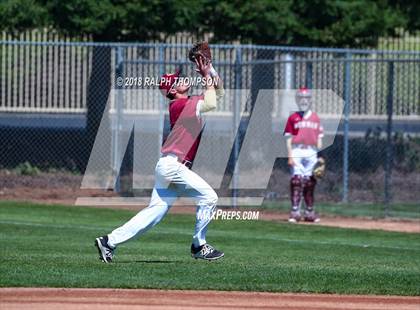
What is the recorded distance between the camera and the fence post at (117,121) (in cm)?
2186

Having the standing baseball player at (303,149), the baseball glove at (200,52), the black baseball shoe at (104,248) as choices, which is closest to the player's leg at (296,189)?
the standing baseball player at (303,149)

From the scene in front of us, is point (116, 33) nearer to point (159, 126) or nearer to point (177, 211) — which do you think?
point (159, 126)

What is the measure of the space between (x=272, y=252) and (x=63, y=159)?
33.0ft

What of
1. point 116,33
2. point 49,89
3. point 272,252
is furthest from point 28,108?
point 272,252

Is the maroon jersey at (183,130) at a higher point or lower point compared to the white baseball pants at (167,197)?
higher

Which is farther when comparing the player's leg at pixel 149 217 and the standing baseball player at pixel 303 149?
the standing baseball player at pixel 303 149

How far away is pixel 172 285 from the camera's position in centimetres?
1048

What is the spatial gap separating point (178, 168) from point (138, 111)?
13.5m

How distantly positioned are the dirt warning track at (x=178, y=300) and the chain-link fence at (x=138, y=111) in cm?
1078

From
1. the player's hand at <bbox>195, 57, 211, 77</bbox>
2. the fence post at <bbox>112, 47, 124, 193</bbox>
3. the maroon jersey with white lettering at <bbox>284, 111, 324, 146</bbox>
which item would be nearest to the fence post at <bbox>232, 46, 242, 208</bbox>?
the maroon jersey with white lettering at <bbox>284, 111, 324, 146</bbox>

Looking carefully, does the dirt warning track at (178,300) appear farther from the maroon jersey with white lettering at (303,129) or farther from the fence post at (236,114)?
the fence post at (236,114)

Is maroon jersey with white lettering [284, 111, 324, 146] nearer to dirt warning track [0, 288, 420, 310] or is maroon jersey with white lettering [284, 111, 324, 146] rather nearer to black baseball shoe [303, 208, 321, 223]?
black baseball shoe [303, 208, 321, 223]

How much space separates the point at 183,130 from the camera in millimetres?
11734

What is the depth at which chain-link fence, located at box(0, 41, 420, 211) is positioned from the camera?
2219 cm
